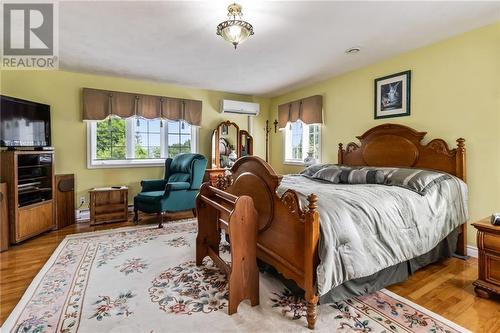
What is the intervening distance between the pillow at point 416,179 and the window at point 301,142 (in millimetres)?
2052

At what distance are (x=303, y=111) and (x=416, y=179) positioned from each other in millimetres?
2699

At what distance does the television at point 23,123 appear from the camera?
10.5ft

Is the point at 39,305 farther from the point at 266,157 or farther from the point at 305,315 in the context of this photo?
the point at 266,157

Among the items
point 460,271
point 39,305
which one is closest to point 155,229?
point 39,305

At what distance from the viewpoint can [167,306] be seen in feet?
6.23

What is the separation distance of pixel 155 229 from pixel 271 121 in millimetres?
3635

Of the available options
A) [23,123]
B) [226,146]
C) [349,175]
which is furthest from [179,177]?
[349,175]

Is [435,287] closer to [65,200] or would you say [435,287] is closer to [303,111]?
[303,111]

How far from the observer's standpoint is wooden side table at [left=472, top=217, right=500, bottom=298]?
1962 millimetres

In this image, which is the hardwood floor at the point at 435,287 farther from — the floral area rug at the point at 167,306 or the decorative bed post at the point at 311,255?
the decorative bed post at the point at 311,255

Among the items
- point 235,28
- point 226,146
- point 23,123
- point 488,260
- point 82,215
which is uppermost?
point 235,28

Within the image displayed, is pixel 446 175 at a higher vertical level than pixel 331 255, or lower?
higher

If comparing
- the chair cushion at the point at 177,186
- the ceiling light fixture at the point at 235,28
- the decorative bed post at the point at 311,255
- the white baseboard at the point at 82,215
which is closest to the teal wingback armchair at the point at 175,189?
the chair cushion at the point at 177,186

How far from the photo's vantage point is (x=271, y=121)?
616cm
